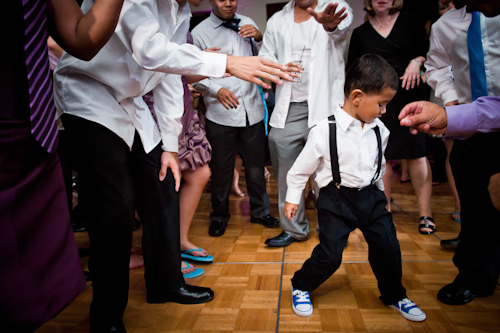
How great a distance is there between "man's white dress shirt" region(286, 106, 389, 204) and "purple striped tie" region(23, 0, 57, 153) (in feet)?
3.33

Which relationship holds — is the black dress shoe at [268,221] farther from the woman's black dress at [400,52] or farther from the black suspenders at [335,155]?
the black suspenders at [335,155]

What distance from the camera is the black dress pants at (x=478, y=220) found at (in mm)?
1435

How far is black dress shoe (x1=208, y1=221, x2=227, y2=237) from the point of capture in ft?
7.86

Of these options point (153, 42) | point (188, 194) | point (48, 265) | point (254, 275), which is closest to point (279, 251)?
point (254, 275)

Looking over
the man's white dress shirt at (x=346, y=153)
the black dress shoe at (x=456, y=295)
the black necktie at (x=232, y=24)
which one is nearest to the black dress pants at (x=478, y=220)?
the black dress shoe at (x=456, y=295)

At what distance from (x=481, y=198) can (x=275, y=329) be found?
97cm

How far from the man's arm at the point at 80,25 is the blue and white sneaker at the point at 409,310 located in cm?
136

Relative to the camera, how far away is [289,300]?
1.53m

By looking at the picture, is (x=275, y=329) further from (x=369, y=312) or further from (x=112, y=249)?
(x=112, y=249)

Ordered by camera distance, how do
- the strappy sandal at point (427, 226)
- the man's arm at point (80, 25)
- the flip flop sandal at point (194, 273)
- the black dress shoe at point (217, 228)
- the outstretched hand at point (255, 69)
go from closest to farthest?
the man's arm at point (80, 25) → the outstretched hand at point (255, 69) → the flip flop sandal at point (194, 273) → the strappy sandal at point (427, 226) → the black dress shoe at point (217, 228)

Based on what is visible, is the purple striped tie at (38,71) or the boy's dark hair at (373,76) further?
the boy's dark hair at (373,76)

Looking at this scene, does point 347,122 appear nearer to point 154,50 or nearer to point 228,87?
point 154,50

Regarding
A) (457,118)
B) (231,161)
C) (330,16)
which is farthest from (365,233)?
(231,161)

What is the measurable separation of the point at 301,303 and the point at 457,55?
1.27 metres
